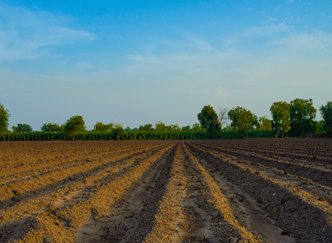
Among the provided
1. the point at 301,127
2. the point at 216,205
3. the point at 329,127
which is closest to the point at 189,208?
the point at 216,205

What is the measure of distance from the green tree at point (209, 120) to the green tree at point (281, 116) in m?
19.7

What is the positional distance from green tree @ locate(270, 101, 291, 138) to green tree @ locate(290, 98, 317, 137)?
256 inches

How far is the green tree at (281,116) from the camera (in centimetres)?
7212

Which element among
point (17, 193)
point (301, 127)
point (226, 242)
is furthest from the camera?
point (301, 127)

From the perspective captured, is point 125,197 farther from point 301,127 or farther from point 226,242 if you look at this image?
point 301,127

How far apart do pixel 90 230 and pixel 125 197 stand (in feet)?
8.66

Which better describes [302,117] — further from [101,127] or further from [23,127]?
[23,127]

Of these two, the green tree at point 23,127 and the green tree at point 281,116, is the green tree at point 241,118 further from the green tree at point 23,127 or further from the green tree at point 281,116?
the green tree at point 23,127

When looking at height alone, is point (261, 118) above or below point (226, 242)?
above

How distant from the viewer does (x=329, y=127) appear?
6750cm

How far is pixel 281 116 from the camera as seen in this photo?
72.2 meters

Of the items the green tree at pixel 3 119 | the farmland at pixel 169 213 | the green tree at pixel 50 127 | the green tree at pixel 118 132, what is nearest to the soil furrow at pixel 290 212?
the farmland at pixel 169 213

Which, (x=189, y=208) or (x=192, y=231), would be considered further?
(x=189, y=208)

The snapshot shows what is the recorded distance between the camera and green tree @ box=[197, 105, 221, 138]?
86681mm
